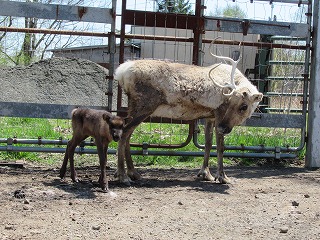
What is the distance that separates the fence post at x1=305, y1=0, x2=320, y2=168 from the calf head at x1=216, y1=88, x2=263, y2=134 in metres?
1.80

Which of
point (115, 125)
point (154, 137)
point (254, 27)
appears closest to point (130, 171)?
point (115, 125)

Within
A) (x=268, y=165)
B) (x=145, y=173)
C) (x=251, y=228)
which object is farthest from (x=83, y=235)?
(x=268, y=165)

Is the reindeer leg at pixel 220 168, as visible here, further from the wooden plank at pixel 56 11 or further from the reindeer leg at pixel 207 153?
the wooden plank at pixel 56 11

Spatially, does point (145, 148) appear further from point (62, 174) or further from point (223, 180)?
point (62, 174)

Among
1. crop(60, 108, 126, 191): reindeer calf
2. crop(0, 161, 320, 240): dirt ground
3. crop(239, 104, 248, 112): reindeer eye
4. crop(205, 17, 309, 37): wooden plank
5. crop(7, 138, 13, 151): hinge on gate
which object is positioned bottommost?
crop(0, 161, 320, 240): dirt ground

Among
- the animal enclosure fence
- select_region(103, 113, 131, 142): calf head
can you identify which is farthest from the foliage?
select_region(103, 113, 131, 142): calf head

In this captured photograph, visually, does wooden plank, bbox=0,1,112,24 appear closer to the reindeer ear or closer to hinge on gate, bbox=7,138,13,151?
hinge on gate, bbox=7,138,13,151

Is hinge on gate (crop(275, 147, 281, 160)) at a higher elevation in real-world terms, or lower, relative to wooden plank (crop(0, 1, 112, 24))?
lower

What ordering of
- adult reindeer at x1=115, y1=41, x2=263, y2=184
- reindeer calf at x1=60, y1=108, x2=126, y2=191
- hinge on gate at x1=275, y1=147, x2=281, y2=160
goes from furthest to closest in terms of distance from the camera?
hinge on gate at x1=275, y1=147, x2=281, y2=160, adult reindeer at x1=115, y1=41, x2=263, y2=184, reindeer calf at x1=60, y1=108, x2=126, y2=191

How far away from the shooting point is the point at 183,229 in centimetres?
524

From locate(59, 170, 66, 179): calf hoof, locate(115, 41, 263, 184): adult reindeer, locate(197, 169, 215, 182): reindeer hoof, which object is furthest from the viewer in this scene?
locate(197, 169, 215, 182): reindeer hoof

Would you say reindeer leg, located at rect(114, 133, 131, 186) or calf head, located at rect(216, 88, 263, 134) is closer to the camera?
reindeer leg, located at rect(114, 133, 131, 186)

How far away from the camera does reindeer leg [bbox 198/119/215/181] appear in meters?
8.14

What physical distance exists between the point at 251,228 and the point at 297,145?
5.15 m
